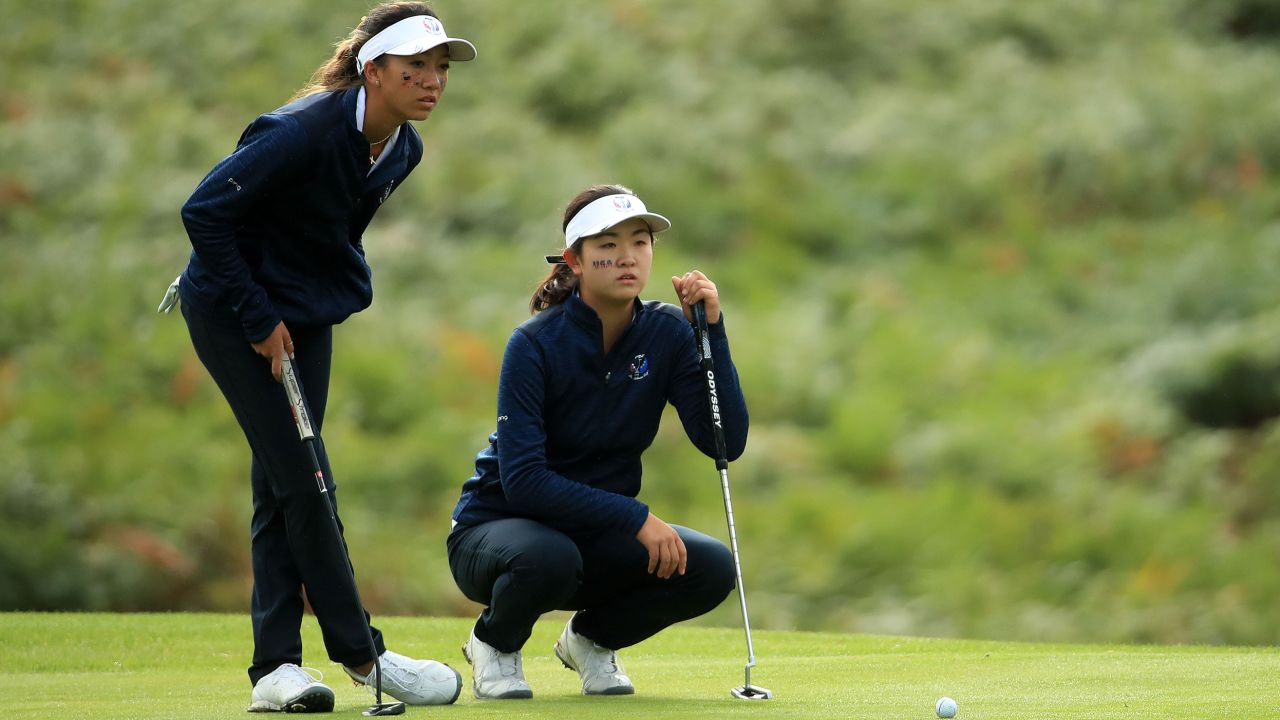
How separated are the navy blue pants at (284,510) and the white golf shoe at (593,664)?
22.8 inches

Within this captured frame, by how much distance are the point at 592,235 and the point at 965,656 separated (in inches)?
79.2

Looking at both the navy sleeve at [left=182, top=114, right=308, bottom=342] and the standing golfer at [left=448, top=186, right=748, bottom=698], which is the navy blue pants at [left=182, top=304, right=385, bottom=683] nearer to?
the navy sleeve at [left=182, top=114, right=308, bottom=342]

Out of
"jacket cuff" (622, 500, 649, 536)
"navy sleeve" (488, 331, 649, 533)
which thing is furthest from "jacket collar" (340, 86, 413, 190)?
"jacket cuff" (622, 500, 649, 536)

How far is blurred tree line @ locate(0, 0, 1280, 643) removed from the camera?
490 inches

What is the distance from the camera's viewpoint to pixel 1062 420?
13.4 m

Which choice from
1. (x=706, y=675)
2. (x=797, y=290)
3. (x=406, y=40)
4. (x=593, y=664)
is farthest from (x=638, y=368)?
(x=797, y=290)

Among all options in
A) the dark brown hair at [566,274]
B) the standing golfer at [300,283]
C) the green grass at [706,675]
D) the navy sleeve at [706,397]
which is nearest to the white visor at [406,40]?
the standing golfer at [300,283]

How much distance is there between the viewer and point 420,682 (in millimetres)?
3816

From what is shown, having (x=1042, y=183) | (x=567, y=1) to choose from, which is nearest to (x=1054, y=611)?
(x=1042, y=183)

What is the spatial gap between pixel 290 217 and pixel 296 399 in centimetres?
42

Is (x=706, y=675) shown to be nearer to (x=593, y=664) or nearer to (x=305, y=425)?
(x=593, y=664)

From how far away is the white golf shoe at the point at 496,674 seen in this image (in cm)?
402

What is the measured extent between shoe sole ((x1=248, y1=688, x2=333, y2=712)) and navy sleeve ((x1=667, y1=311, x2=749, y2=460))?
3.68 feet

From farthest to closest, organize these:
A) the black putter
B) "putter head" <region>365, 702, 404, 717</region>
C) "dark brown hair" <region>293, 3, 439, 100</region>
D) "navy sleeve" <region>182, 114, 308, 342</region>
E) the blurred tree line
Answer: the blurred tree line, "dark brown hair" <region>293, 3, 439, 100</region>, the black putter, "navy sleeve" <region>182, 114, 308, 342</region>, "putter head" <region>365, 702, 404, 717</region>
